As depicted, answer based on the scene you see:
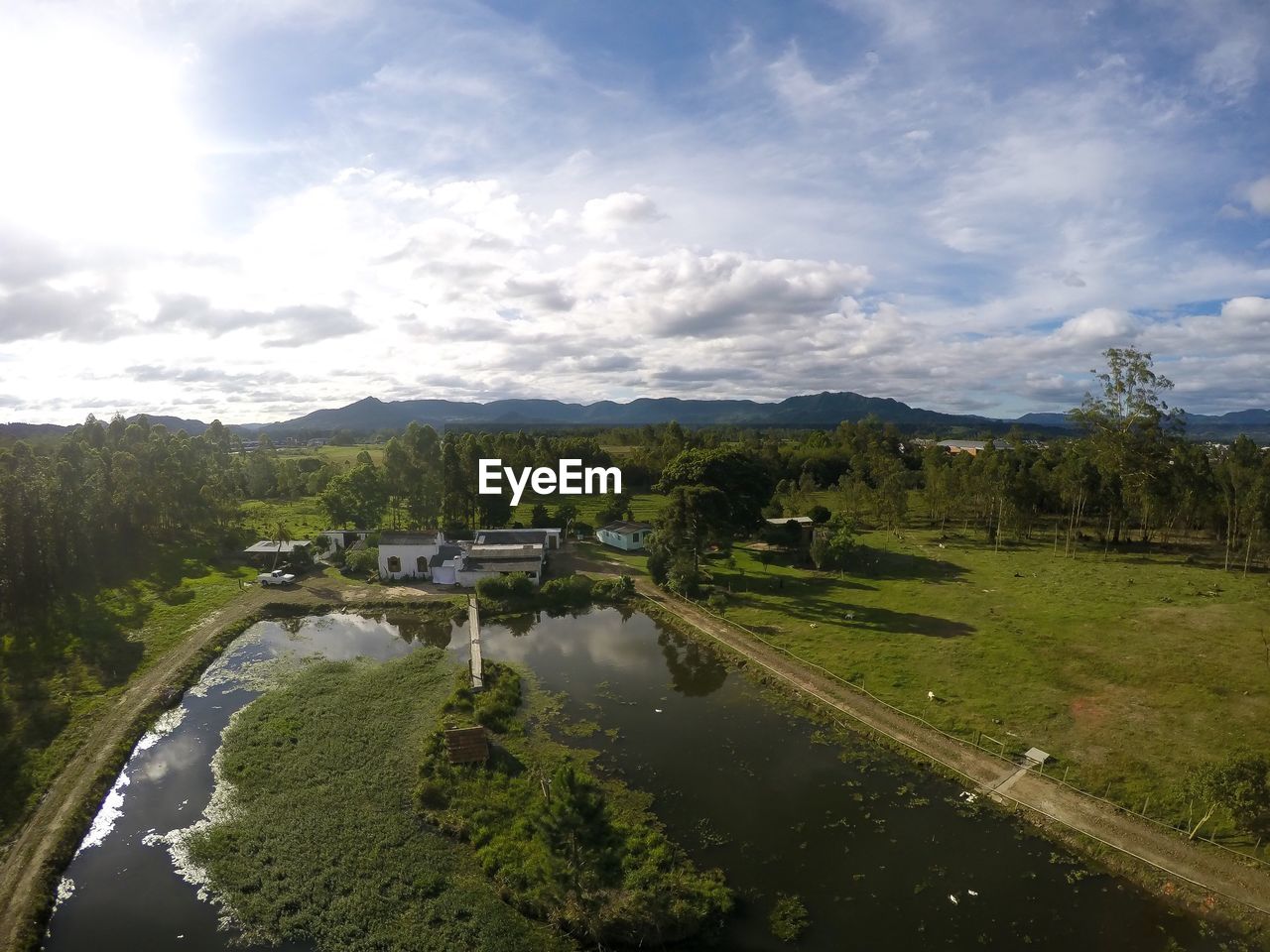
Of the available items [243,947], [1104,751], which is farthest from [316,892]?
[1104,751]

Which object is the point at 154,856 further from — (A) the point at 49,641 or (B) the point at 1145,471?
(B) the point at 1145,471

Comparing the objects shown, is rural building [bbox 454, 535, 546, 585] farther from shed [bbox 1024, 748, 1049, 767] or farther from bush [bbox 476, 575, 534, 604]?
shed [bbox 1024, 748, 1049, 767]

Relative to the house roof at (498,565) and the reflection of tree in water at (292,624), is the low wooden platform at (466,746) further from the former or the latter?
the house roof at (498,565)

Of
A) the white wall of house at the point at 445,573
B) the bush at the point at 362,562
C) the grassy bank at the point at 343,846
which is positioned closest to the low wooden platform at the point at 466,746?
the grassy bank at the point at 343,846

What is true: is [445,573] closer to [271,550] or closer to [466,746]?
[271,550]

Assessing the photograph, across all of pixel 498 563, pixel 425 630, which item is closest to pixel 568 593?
pixel 498 563

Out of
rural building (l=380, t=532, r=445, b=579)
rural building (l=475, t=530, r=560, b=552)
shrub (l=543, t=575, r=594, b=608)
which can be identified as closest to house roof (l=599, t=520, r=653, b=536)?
rural building (l=475, t=530, r=560, b=552)
